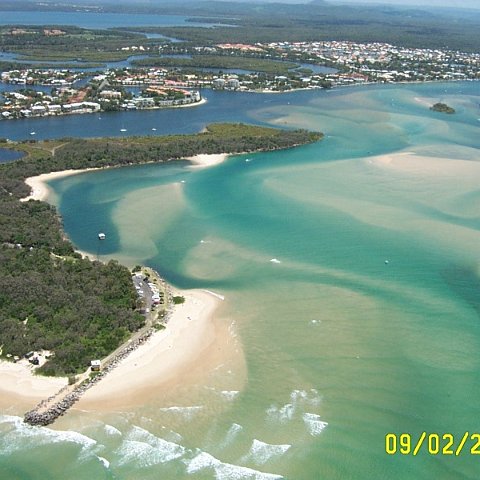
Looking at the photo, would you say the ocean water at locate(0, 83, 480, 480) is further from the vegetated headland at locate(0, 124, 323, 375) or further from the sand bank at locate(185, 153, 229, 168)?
the vegetated headland at locate(0, 124, 323, 375)

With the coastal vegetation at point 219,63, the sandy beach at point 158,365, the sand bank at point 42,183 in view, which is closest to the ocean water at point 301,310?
the sandy beach at point 158,365

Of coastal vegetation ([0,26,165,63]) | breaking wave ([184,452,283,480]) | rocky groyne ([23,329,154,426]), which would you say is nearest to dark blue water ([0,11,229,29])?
coastal vegetation ([0,26,165,63])

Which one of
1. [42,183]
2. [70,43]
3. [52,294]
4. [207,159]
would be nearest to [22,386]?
[52,294]

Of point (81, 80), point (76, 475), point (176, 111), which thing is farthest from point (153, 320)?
point (81, 80)

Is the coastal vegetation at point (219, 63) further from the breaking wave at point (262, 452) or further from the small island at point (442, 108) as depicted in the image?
the breaking wave at point (262, 452)

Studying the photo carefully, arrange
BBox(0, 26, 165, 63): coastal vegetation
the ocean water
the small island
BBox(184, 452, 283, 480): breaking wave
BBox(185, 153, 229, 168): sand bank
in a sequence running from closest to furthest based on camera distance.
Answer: BBox(184, 452, 283, 480): breaking wave → the ocean water → BBox(185, 153, 229, 168): sand bank → the small island → BBox(0, 26, 165, 63): coastal vegetation

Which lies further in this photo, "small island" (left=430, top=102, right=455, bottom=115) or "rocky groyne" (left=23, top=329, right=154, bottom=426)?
"small island" (left=430, top=102, right=455, bottom=115)
